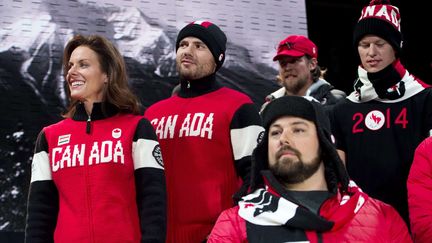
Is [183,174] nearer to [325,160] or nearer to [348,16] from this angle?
[325,160]

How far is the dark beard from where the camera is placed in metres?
2.62

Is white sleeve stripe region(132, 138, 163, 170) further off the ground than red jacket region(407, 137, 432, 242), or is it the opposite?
white sleeve stripe region(132, 138, 163, 170)

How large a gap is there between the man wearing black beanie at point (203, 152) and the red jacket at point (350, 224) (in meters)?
0.58

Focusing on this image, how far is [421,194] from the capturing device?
2.75 m

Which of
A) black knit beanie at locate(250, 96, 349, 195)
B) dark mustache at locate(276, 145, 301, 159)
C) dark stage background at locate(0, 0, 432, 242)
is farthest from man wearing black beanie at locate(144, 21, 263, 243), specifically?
dark stage background at locate(0, 0, 432, 242)

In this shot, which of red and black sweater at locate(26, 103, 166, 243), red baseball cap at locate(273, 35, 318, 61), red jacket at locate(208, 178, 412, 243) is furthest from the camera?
red baseball cap at locate(273, 35, 318, 61)

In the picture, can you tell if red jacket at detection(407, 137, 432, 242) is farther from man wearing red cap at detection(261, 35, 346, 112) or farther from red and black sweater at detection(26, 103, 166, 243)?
man wearing red cap at detection(261, 35, 346, 112)

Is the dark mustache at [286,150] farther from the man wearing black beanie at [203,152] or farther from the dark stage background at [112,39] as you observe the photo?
the dark stage background at [112,39]

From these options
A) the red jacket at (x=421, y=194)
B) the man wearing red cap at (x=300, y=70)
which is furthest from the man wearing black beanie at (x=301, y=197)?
the man wearing red cap at (x=300, y=70)

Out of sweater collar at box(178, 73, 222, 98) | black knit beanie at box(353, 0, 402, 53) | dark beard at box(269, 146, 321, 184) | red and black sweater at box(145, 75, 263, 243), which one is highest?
black knit beanie at box(353, 0, 402, 53)

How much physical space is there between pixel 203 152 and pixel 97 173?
479mm

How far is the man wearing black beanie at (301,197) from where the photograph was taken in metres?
2.52

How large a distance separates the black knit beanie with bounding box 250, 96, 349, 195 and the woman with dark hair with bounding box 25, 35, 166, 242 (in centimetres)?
40

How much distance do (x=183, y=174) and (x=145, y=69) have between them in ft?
5.91
